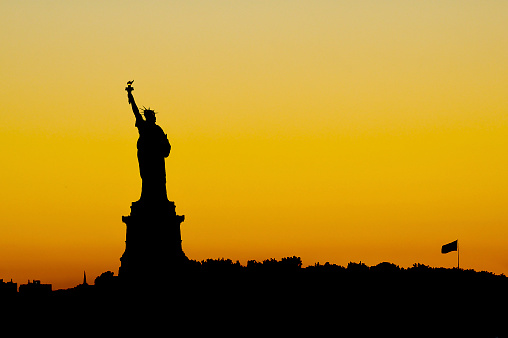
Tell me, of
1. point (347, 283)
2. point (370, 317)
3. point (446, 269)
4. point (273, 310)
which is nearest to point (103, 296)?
point (273, 310)

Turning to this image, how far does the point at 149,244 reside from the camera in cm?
4303

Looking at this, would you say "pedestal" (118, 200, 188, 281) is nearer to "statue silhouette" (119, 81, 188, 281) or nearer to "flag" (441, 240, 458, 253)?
"statue silhouette" (119, 81, 188, 281)

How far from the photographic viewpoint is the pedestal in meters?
43.0

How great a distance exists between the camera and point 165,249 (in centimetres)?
4322

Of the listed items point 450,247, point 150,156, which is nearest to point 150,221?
point 150,156

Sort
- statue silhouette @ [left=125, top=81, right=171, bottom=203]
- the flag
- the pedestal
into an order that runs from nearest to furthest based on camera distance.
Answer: the pedestal
statue silhouette @ [left=125, top=81, right=171, bottom=203]
the flag

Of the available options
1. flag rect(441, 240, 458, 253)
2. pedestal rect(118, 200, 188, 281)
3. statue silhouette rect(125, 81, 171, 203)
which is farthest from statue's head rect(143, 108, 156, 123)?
flag rect(441, 240, 458, 253)

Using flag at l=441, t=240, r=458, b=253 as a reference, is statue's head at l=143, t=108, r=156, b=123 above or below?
above

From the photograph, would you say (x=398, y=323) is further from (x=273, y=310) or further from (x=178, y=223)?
(x=178, y=223)

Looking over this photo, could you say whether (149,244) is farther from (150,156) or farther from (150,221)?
(150,156)

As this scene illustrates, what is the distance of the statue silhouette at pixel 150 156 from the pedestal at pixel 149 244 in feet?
1.58

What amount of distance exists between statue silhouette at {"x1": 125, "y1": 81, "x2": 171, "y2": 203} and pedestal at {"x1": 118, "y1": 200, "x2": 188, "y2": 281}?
483 millimetres

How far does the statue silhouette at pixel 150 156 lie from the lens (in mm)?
43719

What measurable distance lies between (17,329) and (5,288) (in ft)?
28.2
